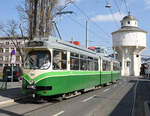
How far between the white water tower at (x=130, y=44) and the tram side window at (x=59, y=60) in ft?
159

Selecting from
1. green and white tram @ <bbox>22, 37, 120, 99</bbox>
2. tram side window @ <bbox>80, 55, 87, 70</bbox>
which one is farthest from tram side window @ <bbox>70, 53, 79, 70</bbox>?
tram side window @ <bbox>80, 55, 87, 70</bbox>

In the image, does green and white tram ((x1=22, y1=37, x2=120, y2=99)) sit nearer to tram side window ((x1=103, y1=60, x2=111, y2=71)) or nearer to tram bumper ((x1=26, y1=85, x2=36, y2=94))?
tram bumper ((x1=26, y1=85, x2=36, y2=94))

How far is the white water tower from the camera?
5772cm

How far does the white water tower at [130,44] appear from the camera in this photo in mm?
57719

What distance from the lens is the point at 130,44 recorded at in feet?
188

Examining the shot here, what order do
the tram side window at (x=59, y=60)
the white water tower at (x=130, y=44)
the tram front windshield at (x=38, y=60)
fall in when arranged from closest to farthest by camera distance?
the tram front windshield at (x=38, y=60), the tram side window at (x=59, y=60), the white water tower at (x=130, y=44)

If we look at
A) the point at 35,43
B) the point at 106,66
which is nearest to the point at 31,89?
the point at 35,43

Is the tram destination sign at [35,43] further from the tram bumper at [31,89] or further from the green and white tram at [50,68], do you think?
the tram bumper at [31,89]

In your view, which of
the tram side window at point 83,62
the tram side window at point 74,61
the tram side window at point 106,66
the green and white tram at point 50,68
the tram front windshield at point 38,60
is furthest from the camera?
the tram side window at point 106,66

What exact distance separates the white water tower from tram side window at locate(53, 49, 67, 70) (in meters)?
48.5

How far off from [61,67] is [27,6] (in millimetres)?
10742

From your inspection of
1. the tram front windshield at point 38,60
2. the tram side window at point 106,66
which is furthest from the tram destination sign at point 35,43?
the tram side window at point 106,66

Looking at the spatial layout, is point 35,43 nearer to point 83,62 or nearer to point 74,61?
point 74,61

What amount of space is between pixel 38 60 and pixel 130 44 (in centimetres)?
4954
